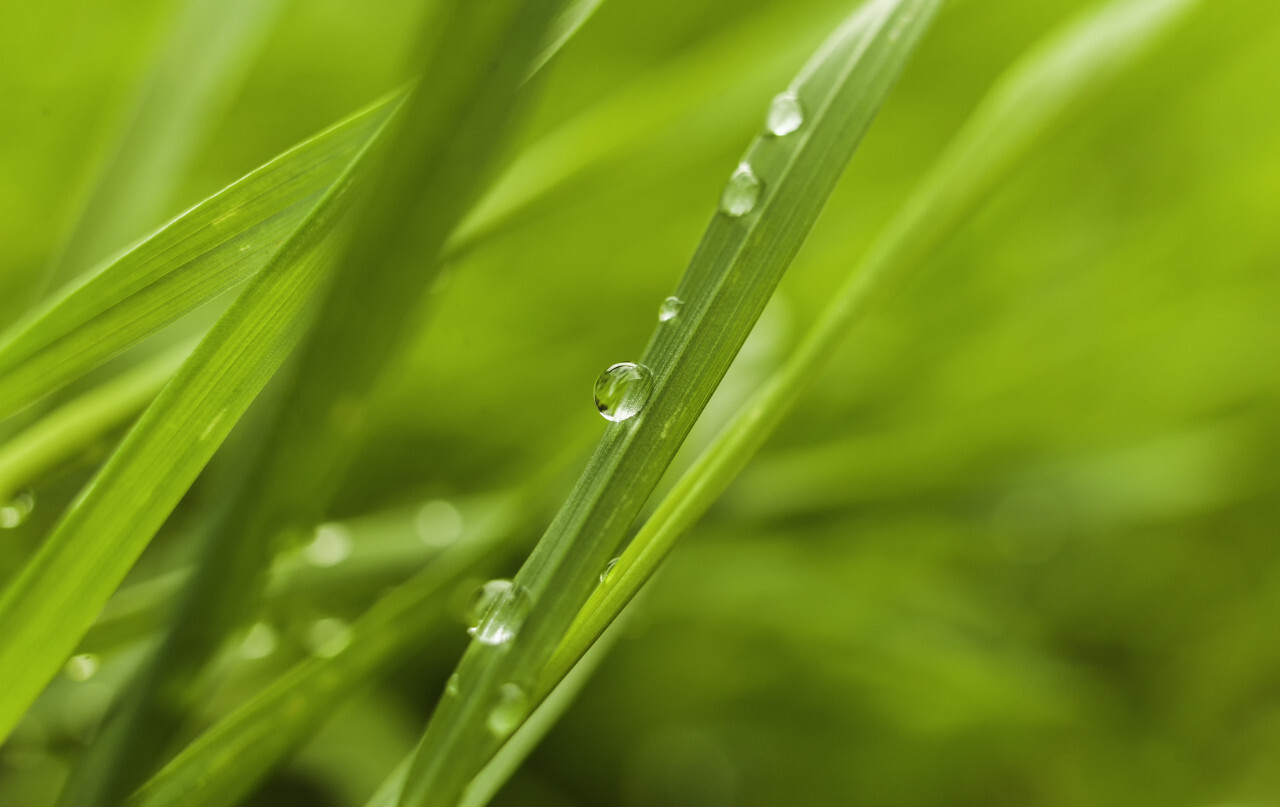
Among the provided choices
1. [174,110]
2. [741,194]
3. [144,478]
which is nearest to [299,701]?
[144,478]

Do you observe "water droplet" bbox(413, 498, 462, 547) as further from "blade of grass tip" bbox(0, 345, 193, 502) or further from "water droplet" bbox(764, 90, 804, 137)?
"water droplet" bbox(764, 90, 804, 137)

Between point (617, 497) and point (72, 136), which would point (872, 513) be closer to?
point (617, 497)

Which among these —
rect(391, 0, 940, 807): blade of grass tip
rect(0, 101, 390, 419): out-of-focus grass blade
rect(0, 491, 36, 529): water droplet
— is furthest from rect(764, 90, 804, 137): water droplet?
rect(0, 491, 36, 529): water droplet

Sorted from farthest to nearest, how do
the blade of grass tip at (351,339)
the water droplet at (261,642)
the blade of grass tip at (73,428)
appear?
the water droplet at (261,642)
the blade of grass tip at (73,428)
the blade of grass tip at (351,339)

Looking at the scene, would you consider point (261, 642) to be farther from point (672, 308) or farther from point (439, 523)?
point (672, 308)

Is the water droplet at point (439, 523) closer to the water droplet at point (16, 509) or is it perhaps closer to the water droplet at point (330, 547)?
the water droplet at point (330, 547)

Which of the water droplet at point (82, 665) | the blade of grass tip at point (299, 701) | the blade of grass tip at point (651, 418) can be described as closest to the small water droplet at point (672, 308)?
the blade of grass tip at point (651, 418)
